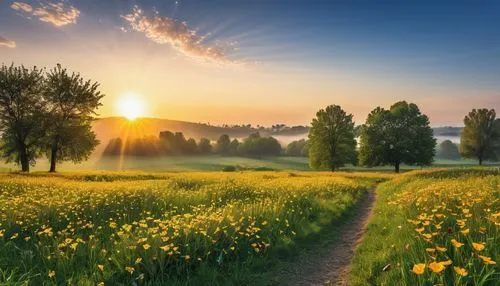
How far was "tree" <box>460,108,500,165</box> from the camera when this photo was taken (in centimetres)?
6850

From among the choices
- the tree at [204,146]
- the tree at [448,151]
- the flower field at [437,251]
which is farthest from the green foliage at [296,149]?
the flower field at [437,251]

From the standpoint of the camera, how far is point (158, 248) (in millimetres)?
7609

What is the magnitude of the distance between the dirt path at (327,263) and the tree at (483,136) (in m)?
68.5

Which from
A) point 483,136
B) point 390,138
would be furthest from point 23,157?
point 483,136

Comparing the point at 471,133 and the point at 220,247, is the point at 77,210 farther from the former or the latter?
the point at 471,133

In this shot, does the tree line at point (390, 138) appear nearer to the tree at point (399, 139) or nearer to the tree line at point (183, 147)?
the tree at point (399, 139)

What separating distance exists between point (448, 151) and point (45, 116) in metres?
142

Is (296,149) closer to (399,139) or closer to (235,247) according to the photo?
(399,139)

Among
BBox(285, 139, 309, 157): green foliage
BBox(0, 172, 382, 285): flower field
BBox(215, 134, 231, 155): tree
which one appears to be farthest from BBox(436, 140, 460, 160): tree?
BBox(0, 172, 382, 285): flower field

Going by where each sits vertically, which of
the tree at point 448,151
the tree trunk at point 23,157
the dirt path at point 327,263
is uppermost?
the tree at point 448,151

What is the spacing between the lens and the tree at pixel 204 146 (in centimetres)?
13119

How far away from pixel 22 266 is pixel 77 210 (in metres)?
4.31

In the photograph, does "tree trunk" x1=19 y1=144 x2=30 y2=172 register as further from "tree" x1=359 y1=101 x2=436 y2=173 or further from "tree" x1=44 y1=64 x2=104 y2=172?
"tree" x1=359 y1=101 x2=436 y2=173

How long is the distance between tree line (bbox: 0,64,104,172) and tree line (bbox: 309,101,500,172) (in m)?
36.4
